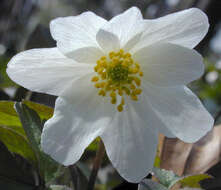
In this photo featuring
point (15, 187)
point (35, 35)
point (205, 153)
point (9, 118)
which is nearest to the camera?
point (15, 187)

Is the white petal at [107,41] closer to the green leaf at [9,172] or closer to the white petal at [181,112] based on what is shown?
the white petal at [181,112]

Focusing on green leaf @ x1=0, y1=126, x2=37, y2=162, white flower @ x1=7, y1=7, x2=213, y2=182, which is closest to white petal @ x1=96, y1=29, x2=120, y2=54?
white flower @ x1=7, y1=7, x2=213, y2=182

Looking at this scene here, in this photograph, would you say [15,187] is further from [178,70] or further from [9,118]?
[178,70]

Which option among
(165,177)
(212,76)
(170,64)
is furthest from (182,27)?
(212,76)

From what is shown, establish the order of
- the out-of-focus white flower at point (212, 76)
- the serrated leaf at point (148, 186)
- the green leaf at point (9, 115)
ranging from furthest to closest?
the out-of-focus white flower at point (212, 76) → the green leaf at point (9, 115) → the serrated leaf at point (148, 186)

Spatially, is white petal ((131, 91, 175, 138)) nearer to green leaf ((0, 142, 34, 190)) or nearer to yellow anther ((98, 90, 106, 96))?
yellow anther ((98, 90, 106, 96))

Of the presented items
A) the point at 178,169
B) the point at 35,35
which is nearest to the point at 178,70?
the point at 178,169

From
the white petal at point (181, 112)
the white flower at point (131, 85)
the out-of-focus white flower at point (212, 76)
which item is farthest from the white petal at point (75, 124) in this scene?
the out-of-focus white flower at point (212, 76)
